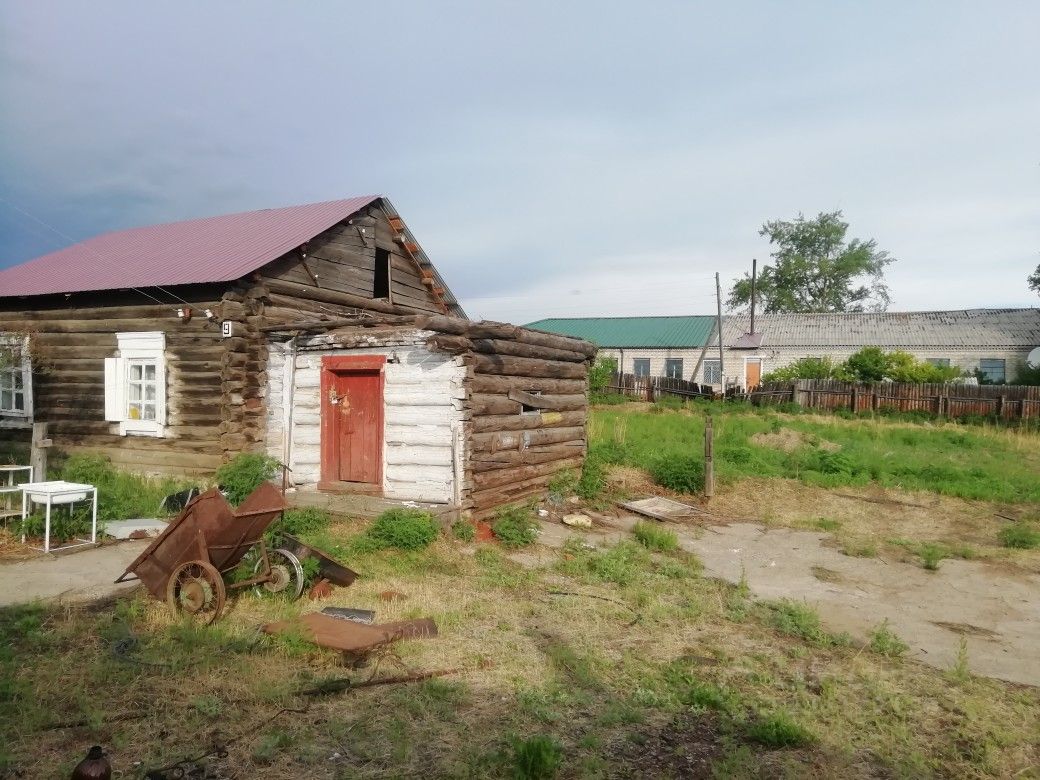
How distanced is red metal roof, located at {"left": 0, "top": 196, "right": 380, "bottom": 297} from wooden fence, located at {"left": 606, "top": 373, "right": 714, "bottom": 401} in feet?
58.4

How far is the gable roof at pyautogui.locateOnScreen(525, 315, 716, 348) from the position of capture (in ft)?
126

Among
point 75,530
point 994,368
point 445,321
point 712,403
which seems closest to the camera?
point 75,530

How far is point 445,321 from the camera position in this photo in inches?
388

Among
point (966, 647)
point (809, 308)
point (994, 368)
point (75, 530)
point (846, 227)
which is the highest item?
point (846, 227)

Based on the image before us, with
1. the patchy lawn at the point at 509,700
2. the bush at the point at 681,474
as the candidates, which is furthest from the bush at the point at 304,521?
the bush at the point at 681,474

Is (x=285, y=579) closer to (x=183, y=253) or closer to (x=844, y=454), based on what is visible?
(x=183, y=253)

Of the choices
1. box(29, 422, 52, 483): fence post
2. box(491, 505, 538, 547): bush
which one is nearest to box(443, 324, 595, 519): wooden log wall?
box(491, 505, 538, 547): bush

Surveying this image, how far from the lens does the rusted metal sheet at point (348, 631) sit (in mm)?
5391

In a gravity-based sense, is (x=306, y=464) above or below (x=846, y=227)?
below

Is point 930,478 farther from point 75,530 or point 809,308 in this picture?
point 809,308

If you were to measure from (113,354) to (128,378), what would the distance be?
54cm

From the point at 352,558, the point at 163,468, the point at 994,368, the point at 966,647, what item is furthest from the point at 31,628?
the point at 994,368

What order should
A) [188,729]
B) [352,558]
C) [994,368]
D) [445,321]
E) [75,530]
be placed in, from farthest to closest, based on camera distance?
[994,368] < [445,321] < [75,530] < [352,558] < [188,729]

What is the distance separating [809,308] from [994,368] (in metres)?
21.1
